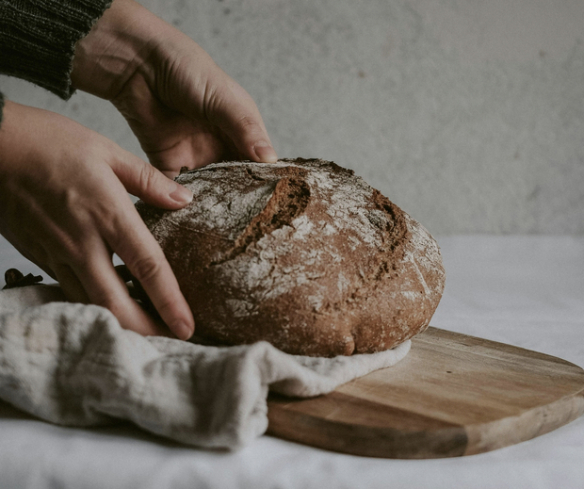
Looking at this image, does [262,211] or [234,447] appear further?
[262,211]

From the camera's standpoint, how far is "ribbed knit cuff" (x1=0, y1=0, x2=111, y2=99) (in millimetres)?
1640

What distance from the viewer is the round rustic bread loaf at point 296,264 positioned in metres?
1.24

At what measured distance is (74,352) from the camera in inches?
42.3

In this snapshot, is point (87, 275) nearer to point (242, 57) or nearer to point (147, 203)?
point (147, 203)

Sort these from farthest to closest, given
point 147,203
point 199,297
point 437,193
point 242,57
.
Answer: point 437,193 < point 242,57 < point 147,203 < point 199,297

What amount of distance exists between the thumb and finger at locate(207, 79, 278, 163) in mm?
336

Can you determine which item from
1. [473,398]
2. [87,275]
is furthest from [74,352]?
[473,398]

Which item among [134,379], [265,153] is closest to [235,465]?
[134,379]

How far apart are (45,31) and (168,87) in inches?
14.9

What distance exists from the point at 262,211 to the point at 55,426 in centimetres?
60

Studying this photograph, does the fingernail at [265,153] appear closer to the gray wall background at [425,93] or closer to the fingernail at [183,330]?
the fingernail at [183,330]

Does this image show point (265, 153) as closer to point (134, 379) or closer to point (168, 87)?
point (168, 87)

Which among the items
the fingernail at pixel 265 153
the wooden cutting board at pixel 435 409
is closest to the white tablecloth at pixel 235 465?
the wooden cutting board at pixel 435 409

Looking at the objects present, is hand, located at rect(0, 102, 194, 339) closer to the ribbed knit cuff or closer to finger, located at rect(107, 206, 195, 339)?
finger, located at rect(107, 206, 195, 339)
